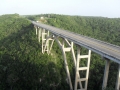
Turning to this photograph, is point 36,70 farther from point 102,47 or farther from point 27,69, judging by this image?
point 102,47

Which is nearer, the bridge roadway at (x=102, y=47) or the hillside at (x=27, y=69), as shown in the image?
the bridge roadway at (x=102, y=47)

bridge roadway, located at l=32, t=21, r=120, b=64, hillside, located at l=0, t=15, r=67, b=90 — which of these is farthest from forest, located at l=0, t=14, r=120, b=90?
bridge roadway, located at l=32, t=21, r=120, b=64

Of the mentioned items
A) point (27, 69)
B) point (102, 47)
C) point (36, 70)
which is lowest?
point (27, 69)

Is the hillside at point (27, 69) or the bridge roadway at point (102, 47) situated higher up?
the bridge roadway at point (102, 47)

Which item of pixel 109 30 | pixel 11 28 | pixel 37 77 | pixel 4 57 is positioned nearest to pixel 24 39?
pixel 4 57

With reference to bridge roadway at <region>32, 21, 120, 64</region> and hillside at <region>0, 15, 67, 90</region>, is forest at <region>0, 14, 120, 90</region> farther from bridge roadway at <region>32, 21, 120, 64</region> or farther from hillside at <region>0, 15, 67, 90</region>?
bridge roadway at <region>32, 21, 120, 64</region>

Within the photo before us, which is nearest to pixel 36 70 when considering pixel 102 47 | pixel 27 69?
pixel 27 69

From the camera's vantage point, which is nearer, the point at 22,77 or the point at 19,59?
the point at 22,77

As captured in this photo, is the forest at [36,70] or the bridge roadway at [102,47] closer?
the bridge roadway at [102,47]

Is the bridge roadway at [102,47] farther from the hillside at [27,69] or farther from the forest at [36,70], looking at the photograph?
the hillside at [27,69]

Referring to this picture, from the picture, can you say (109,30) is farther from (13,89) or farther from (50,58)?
(13,89)

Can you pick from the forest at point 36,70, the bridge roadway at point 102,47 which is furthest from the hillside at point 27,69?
the bridge roadway at point 102,47
